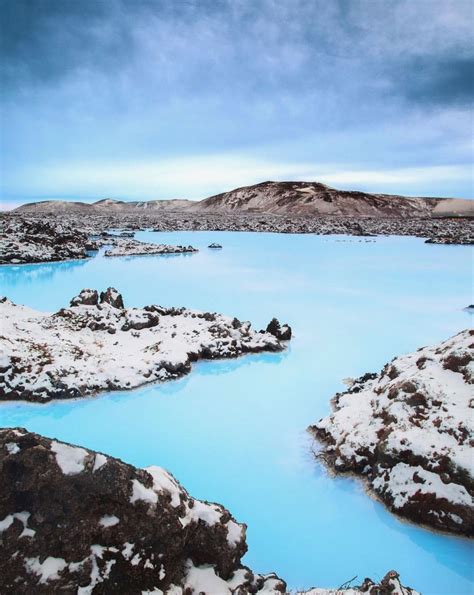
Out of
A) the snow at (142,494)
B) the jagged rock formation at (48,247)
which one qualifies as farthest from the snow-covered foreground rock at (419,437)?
the jagged rock formation at (48,247)

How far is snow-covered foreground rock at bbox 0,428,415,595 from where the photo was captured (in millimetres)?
2502

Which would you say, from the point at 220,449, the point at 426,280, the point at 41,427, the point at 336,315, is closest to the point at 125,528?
the point at 220,449

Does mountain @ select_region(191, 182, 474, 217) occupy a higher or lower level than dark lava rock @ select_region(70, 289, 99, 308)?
higher

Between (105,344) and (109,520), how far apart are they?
6187 mm

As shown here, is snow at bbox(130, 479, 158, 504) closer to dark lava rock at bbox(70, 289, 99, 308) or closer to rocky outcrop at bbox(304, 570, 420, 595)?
rocky outcrop at bbox(304, 570, 420, 595)

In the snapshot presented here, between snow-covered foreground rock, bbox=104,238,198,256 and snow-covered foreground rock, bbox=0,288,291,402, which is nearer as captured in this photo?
snow-covered foreground rock, bbox=0,288,291,402

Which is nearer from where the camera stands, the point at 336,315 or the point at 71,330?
the point at 71,330

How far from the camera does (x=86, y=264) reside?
893 inches

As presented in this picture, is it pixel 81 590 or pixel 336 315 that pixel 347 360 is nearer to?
pixel 336 315

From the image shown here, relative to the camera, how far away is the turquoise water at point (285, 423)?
4.08m

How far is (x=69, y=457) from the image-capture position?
2773 millimetres

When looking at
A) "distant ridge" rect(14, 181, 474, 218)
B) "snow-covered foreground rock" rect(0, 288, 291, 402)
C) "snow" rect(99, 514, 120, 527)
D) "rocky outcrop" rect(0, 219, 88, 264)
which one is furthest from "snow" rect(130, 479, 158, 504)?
"distant ridge" rect(14, 181, 474, 218)

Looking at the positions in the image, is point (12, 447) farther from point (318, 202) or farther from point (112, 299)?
Answer: point (318, 202)

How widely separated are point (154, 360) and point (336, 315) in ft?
20.7
